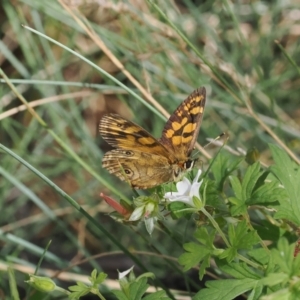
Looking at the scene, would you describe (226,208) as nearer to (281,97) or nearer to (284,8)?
(281,97)

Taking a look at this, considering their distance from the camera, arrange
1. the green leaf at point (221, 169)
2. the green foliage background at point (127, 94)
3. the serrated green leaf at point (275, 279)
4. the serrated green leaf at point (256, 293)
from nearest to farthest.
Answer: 1. the serrated green leaf at point (275, 279)
2. the serrated green leaf at point (256, 293)
3. the green leaf at point (221, 169)
4. the green foliage background at point (127, 94)

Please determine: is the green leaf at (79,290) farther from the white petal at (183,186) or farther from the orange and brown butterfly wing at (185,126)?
the orange and brown butterfly wing at (185,126)

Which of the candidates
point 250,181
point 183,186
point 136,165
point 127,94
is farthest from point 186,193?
point 127,94

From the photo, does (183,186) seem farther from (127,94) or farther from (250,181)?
(127,94)

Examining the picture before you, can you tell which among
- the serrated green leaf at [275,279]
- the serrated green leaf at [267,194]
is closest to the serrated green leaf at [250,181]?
the serrated green leaf at [267,194]

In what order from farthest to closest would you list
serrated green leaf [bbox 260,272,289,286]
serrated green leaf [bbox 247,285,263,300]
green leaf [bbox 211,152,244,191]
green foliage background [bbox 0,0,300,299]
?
green foliage background [bbox 0,0,300,299] < green leaf [bbox 211,152,244,191] < serrated green leaf [bbox 247,285,263,300] < serrated green leaf [bbox 260,272,289,286]

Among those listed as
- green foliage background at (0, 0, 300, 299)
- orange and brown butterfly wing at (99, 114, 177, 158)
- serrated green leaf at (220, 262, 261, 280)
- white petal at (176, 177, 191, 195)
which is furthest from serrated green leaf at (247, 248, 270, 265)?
green foliage background at (0, 0, 300, 299)

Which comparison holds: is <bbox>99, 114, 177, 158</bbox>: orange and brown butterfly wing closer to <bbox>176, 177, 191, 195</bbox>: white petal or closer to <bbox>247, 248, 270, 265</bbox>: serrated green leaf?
<bbox>176, 177, 191, 195</bbox>: white petal
